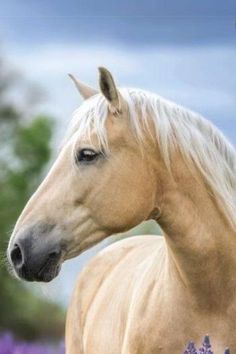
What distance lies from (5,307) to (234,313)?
3198mm

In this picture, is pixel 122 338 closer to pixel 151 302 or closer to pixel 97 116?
pixel 151 302

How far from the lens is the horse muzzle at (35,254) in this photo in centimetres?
326

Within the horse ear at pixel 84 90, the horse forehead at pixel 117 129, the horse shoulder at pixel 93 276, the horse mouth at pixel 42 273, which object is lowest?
the horse shoulder at pixel 93 276

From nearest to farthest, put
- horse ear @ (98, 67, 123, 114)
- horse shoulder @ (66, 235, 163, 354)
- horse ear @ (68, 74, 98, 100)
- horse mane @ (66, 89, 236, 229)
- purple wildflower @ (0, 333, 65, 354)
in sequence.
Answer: horse ear @ (98, 67, 123, 114)
horse mane @ (66, 89, 236, 229)
horse ear @ (68, 74, 98, 100)
horse shoulder @ (66, 235, 163, 354)
purple wildflower @ (0, 333, 65, 354)

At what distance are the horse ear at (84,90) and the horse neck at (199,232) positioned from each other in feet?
1.43

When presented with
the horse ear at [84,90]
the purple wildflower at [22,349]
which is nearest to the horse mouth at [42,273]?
the horse ear at [84,90]

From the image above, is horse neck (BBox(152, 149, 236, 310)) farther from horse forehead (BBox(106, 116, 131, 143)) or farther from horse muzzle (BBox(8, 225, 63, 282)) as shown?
horse muzzle (BBox(8, 225, 63, 282))

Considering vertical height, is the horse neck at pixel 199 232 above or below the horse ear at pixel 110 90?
below

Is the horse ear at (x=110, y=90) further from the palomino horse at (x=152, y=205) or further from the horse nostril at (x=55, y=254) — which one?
the horse nostril at (x=55, y=254)

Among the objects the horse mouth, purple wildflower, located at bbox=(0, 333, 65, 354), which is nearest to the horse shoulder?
purple wildflower, located at bbox=(0, 333, 65, 354)

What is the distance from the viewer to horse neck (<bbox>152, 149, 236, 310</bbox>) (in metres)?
3.38

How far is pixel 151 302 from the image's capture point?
3.52 metres

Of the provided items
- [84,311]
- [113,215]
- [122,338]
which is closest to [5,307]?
[84,311]

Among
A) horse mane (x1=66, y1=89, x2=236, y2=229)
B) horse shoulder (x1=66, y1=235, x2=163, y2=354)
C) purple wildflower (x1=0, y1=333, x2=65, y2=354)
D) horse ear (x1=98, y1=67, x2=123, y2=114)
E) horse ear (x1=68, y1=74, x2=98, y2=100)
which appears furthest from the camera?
purple wildflower (x1=0, y1=333, x2=65, y2=354)
